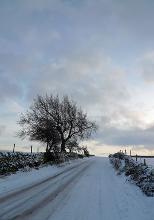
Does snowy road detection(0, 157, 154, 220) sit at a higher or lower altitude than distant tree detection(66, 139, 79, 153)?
lower

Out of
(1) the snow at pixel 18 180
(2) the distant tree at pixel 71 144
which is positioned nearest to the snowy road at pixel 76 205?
(1) the snow at pixel 18 180

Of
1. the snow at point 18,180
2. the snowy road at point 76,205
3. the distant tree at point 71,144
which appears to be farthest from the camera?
the distant tree at point 71,144

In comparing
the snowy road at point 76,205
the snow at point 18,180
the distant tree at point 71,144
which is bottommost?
the snowy road at point 76,205

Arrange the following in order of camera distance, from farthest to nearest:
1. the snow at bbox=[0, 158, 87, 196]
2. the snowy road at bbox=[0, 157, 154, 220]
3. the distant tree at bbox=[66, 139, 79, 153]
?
the distant tree at bbox=[66, 139, 79, 153] < the snow at bbox=[0, 158, 87, 196] < the snowy road at bbox=[0, 157, 154, 220]

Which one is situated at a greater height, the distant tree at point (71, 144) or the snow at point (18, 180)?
the distant tree at point (71, 144)

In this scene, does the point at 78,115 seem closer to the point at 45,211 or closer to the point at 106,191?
the point at 106,191

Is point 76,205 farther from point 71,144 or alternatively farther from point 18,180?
point 71,144

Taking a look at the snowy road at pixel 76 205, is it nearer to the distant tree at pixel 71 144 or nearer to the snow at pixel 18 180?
the snow at pixel 18 180

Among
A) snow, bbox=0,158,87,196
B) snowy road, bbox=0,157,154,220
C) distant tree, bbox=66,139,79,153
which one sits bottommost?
snowy road, bbox=0,157,154,220

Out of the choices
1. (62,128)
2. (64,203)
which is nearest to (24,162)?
(64,203)

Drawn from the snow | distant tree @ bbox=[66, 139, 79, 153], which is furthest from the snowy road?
distant tree @ bbox=[66, 139, 79, 153]

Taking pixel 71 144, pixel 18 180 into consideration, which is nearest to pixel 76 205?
pixel 18 180

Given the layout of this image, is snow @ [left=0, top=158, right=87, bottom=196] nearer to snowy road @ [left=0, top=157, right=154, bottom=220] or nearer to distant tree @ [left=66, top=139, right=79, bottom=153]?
snowy road @ [left=0, top=157, right=154, bottom=220]

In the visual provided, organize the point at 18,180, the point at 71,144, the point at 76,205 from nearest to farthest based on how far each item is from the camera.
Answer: the point at 76,205 → the point at 18,180 → the point at 71,144
